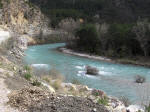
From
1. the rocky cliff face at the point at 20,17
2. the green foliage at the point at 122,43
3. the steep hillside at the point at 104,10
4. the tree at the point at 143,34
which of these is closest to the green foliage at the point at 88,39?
the green foliage at the point at 122,43

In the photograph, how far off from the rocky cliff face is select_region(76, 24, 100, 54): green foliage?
58.4ft

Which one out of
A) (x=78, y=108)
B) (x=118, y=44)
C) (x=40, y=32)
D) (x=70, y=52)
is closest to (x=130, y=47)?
(x=118, y=44)

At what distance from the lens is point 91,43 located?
49.8 meters

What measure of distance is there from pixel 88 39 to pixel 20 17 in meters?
31.1

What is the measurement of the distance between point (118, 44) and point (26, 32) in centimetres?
3424

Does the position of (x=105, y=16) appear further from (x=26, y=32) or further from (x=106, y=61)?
(x=106, y=61)

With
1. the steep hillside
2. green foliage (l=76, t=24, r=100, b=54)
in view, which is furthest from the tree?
the steep hillside

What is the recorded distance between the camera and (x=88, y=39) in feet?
164

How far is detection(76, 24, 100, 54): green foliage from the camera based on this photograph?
48719 millimetres

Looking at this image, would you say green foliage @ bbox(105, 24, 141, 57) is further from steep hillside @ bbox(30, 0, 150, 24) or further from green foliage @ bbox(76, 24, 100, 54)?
steep hillside @ bbox(30, 0, 150, 24)

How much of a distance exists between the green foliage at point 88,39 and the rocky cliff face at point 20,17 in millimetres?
17815

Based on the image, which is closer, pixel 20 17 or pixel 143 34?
pixel 143 34

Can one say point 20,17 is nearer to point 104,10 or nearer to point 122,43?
point 122,43

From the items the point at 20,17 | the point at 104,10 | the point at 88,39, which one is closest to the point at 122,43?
the point at 88,39
